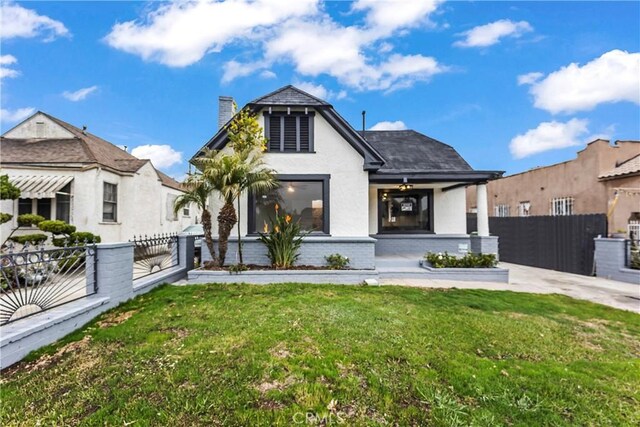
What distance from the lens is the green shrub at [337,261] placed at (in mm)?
8930

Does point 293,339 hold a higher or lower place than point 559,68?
lower

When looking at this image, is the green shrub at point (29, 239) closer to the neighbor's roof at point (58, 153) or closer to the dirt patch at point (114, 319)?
the neighbor's roof at point (58, 153)

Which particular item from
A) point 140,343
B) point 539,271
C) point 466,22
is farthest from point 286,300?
point 466,22

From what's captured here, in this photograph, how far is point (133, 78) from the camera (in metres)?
15.3

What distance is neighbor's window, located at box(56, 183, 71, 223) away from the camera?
422 inches

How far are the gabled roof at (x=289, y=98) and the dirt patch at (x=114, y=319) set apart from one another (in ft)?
23.4

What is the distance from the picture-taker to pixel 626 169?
43.1ft

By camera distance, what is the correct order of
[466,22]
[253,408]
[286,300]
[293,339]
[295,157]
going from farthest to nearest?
1. [466,22]
2. [295,157]
3. [286,300]
4. [293,339]
5. [253,408]

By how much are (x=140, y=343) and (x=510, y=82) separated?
21.4 meters

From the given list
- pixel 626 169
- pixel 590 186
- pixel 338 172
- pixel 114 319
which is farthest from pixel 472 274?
pixel 590 186

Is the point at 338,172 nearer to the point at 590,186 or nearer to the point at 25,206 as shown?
the point at 25,206

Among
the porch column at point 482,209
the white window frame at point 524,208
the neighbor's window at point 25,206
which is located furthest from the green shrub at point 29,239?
the white window frame at point 524,208

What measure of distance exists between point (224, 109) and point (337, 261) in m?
7.44

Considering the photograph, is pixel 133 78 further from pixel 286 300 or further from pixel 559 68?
Result: pixel 559 68
